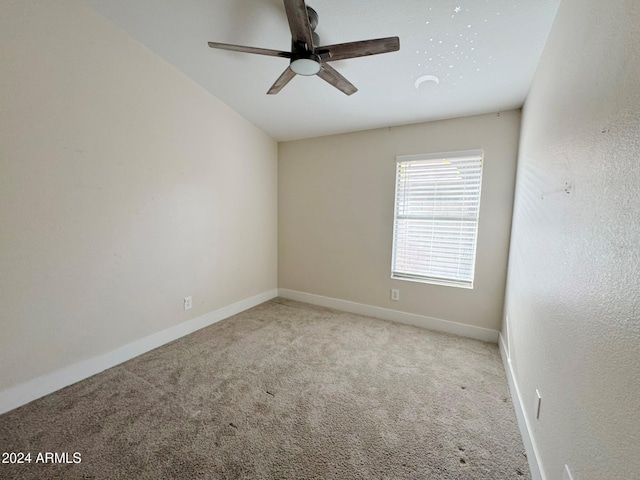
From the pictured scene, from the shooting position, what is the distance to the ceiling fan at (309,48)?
54.9 inches

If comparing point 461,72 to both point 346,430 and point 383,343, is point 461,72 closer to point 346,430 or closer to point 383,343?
point 383,343

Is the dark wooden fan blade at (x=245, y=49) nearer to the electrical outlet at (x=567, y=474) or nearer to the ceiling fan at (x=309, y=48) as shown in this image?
the ceiling fan at (x=309, y=48)

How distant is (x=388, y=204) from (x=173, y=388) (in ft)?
8.76

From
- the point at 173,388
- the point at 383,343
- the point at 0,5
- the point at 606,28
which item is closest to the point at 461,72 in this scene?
the point at 606,28

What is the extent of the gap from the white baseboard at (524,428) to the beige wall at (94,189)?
2.84 meters

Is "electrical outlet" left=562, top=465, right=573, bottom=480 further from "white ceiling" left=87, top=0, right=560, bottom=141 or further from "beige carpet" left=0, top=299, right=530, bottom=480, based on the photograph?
"white ceiling" left=87, top=0, right=560, bottom=141

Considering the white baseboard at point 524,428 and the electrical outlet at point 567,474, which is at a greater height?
the electrical outlet at point 567,474

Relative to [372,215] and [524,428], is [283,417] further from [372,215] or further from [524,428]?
[372,215]

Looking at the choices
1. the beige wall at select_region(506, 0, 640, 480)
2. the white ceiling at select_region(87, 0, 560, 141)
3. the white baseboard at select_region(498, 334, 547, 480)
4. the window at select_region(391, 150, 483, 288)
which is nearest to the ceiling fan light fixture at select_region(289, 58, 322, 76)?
the white ceiling at select_region(87, 0, 560, 141)

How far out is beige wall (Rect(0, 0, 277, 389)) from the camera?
1633mm

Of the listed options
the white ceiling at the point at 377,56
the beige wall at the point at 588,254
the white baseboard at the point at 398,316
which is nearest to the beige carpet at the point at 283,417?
the white baseboard at the point at 398,316

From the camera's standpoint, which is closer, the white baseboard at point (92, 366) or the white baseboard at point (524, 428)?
the white baseboard at point (524, 428)

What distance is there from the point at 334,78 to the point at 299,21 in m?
0.55

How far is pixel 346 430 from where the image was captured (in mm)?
1515
